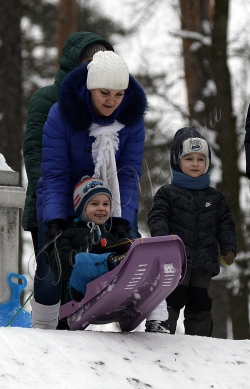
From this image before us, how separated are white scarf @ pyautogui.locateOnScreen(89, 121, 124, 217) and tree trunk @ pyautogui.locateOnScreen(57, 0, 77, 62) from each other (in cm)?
813

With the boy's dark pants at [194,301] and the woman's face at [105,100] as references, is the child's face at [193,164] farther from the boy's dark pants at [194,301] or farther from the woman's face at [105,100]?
the woman's face at [105,100]

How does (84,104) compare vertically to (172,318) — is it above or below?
above

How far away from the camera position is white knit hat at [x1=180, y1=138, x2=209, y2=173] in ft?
19.0

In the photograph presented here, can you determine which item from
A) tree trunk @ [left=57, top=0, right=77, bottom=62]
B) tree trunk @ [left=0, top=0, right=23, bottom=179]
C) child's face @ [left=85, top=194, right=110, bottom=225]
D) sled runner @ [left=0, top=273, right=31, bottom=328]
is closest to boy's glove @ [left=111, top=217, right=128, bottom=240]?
child's face @ [left=85, top=194, right=110, bottom=225]

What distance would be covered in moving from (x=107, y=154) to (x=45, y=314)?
1044 mm

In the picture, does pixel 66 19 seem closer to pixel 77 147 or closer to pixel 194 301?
pixel 194 301

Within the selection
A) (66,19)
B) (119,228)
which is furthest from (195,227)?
(66,19)

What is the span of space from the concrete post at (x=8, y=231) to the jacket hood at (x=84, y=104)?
5.65 ft

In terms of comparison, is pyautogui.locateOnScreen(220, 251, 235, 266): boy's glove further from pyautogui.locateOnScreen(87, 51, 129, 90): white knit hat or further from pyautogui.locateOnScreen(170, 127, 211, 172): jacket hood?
pyautogui.locateOnScreen(87, 51, 129, 90): white knit hat

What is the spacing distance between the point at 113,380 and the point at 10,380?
1.70 feet

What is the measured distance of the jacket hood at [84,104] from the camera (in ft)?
16.3

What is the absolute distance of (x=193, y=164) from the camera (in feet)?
18.9

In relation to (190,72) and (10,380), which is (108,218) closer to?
(10,380)

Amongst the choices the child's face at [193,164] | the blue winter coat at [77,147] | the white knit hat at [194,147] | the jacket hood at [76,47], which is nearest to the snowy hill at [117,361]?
the blue winter coat at [77,147]
